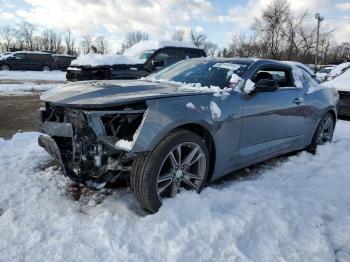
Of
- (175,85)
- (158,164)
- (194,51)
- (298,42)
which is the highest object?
(298,42)

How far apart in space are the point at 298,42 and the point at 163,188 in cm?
4679

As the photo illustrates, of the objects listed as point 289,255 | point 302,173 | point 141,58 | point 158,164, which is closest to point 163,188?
point 158,164

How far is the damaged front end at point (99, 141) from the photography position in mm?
3029

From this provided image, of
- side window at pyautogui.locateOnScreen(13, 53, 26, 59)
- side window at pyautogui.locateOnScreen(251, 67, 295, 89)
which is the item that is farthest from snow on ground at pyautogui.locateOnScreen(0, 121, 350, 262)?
side window at pyautogui.locateOnScreen(13, 53, 26, 59)

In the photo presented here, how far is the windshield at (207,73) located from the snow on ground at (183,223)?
3.85ft

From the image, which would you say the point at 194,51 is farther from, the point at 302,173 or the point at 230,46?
the point at 230,46

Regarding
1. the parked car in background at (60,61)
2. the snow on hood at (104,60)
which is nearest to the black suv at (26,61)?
the parked car in background at (60,61)

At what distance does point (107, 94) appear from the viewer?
327cm

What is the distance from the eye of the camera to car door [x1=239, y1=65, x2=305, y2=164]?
3.98 metres

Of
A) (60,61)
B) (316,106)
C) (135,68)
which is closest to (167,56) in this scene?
(135,68)

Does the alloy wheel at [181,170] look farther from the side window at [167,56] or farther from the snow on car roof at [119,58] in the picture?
the side window at [167,56]

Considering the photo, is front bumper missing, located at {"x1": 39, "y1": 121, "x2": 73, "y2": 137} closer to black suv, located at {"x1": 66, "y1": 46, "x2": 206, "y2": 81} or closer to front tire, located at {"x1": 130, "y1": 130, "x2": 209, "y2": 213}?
front tire, located at {"x1": 130, "y1": 130, "x2": 209, "y2": 213}

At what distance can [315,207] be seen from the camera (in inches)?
138

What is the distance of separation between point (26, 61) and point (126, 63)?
57.4ft
